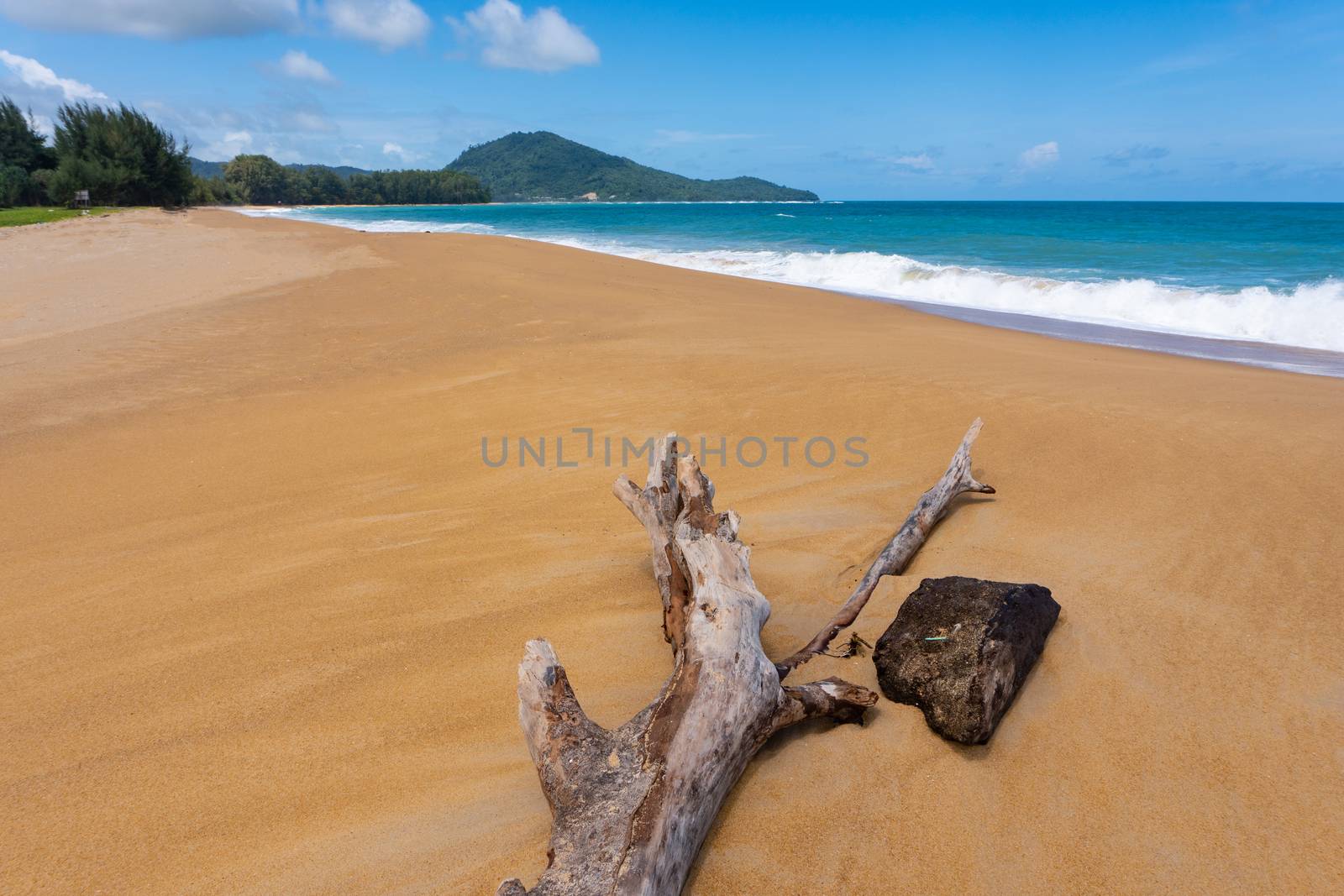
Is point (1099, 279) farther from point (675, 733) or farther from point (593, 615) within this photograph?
point (675, 733)

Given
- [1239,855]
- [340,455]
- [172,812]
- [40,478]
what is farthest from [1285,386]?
[40,478]

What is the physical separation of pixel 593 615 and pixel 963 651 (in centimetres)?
155

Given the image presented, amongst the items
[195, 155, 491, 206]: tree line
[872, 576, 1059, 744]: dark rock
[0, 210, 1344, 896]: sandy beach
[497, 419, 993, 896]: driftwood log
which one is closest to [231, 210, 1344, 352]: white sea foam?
[0, 210, 1344, 896]: sandy beach

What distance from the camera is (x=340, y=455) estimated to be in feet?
16.8

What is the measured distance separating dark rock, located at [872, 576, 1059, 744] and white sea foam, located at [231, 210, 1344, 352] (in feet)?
37.0

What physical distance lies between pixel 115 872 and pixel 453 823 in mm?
868

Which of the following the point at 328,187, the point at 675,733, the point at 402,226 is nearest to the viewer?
the point at 675,733

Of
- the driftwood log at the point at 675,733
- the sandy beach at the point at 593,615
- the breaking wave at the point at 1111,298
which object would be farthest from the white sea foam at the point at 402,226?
the driftwood log at the point at 675,733

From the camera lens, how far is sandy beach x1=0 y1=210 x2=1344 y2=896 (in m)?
2.01

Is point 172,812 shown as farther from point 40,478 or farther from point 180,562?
point 40,478

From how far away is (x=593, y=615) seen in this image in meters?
3.19

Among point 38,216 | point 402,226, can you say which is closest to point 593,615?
point 38,216

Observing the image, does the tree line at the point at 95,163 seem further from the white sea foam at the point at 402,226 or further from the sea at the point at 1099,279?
the sea at the point at 1099,279

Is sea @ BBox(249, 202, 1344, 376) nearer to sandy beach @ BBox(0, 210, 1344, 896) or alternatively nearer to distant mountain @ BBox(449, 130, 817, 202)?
sandy beach @ BBox(0, 210, 1344, 896)
